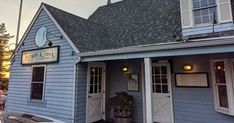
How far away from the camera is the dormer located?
18.7 ft

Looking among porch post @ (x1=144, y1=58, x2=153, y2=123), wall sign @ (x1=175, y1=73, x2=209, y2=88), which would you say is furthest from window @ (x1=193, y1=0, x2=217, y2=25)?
porch post @ (x1=144, y1=58, x2=153, y2=123)

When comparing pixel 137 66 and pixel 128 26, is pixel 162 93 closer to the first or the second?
pixel 137 66

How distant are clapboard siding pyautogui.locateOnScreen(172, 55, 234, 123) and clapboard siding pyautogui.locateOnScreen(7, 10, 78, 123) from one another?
371cm

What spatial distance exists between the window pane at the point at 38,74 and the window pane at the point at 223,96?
6.58 m

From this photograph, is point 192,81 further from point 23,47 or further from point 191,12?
point 23,47

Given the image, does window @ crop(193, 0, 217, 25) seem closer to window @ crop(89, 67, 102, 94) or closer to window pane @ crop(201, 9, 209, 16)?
window pane @ crop(201, 9, 209, 16)

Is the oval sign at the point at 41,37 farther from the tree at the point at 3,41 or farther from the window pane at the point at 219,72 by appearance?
the tree at the point at 3,41

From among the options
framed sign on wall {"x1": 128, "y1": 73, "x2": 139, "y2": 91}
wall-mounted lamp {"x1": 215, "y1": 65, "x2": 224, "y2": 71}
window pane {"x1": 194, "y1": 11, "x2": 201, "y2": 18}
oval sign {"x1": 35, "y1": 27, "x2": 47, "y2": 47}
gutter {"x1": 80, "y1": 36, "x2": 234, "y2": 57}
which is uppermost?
window pane {"x1": 194, "y1": 11, "x2": 201, "y2": 18}

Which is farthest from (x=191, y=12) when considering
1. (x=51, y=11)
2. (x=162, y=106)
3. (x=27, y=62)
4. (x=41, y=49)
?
(x=27, y=62)

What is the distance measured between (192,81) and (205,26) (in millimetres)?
1902

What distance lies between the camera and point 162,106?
6.58 m

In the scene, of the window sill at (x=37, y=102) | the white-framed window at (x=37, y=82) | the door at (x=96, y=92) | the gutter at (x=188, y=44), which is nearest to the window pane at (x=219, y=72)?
the gutter at (x=188, y=44)

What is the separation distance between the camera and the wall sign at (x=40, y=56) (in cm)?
710

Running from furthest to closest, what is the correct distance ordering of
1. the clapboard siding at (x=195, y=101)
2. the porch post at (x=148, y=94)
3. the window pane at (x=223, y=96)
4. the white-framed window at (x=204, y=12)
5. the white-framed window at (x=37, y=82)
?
the white-framed window at (x=37, y=82)
the white-framed window at (x=204, y=12)
the clapboard siding at (x=195, y=101)
the window pane at (x=223, y=96)
the porch post at (x=148, y=94)
